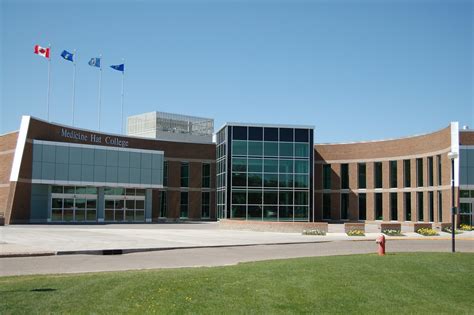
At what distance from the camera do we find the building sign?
51316 millimetres

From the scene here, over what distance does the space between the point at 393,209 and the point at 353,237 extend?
25.4m

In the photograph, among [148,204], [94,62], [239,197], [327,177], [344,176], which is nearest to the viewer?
[239,197]

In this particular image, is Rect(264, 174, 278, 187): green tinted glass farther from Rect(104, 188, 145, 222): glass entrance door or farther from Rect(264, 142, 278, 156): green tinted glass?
Rect(104, 188, 145, 222): glass entrance door

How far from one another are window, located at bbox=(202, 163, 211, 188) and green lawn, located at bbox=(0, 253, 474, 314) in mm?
50187

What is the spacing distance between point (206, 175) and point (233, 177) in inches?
425

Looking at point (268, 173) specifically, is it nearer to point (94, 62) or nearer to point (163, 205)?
point (163, 205)

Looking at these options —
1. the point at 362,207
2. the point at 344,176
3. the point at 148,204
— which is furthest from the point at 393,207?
the point at 148,204

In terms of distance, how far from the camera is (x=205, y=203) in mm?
64812

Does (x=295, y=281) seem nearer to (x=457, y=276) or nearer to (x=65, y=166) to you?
(x=457, y=276)

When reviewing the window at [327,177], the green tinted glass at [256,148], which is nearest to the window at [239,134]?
the green tinted glass at [256,148]

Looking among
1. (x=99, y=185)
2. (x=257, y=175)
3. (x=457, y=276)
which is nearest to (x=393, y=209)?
(x=257, y=175)

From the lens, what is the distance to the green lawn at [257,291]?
9656 mm

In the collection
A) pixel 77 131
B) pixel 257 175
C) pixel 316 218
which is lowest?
pixel 316 218

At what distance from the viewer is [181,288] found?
11070mm
